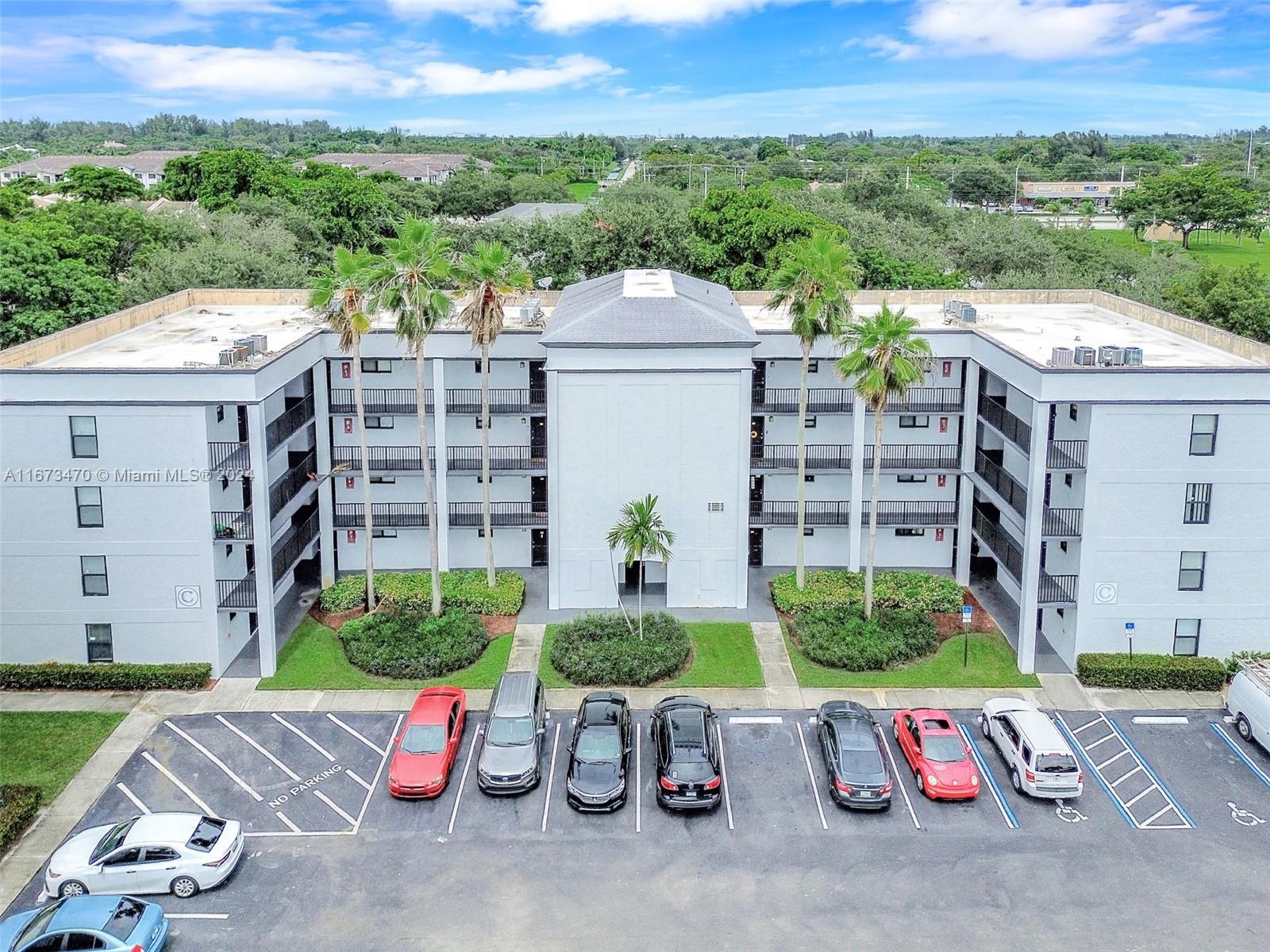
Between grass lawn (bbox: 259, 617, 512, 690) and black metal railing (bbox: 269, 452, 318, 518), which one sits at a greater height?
black metal railing (bbox: 269, 452, 318, 518)

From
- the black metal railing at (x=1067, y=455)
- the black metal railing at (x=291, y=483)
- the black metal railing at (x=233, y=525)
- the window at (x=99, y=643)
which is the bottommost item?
the window at (x=99, y=643)

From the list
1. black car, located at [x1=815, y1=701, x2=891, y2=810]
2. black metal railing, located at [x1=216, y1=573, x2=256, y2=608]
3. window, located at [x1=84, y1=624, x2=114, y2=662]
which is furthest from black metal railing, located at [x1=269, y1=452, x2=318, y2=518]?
black car, located at [x1=815, y1=701, x2=891, y2=810]

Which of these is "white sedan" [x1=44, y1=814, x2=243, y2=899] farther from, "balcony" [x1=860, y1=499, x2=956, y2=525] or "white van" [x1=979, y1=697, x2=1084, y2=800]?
"balcony" [x1=860, y1=499, x2=956, y2=525]

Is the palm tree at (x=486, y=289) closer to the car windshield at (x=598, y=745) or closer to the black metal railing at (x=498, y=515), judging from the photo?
the black metal railing at (x=498, y=515)

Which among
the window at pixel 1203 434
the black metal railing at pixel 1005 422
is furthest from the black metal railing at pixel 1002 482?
the window at pixel 1203 434

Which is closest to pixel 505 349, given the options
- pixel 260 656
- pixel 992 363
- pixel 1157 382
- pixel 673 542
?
pixel 673 542

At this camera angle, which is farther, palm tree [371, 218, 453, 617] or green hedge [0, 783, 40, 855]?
palm tree [371, 218, 453, 617]
